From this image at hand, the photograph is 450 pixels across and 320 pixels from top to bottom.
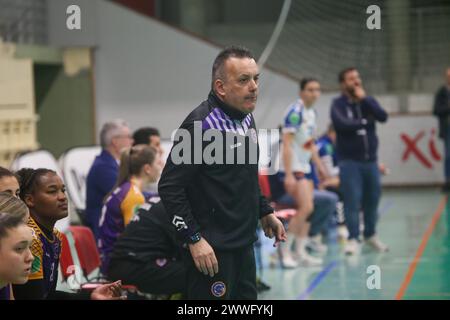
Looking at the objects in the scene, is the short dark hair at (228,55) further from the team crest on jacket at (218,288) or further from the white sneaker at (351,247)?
the white sneaker at (351,247)

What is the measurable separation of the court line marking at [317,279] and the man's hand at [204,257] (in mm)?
2851

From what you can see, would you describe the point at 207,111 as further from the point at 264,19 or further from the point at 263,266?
the point at 264,19

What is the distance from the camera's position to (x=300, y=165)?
8.10m

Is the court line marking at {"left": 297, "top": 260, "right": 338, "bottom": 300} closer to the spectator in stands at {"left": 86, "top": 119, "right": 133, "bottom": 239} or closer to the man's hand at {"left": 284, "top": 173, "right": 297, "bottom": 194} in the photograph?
the man's hand at {"left": 284, "top": 173, "right": 297, "bottom": 194}

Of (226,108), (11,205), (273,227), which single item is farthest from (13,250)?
(273,227)

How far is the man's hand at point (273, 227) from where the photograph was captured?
396 cm

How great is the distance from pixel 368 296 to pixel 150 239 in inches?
78.4

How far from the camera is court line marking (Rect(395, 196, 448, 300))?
6.68 m

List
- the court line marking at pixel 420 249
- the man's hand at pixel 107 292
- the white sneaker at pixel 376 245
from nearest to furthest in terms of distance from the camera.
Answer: the man's hand at pixel 107 292
the court line marking at pixel 420 249
the white sneaker at pixel 376 245

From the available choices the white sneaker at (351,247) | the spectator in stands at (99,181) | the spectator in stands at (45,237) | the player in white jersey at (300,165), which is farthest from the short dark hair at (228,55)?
the white sneaker at (351,247)

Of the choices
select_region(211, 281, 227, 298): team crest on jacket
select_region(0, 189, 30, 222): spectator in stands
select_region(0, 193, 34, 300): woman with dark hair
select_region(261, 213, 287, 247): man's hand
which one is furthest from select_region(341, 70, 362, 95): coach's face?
select_region(0, 193, 34, 300): woman with dark hair

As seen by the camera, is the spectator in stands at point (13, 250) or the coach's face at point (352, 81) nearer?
the spectator in stands at point (13, 250)

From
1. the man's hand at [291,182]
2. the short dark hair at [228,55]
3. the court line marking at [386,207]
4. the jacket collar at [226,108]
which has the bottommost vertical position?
the court line marking at [386,207]

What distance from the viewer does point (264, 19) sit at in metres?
16.4
